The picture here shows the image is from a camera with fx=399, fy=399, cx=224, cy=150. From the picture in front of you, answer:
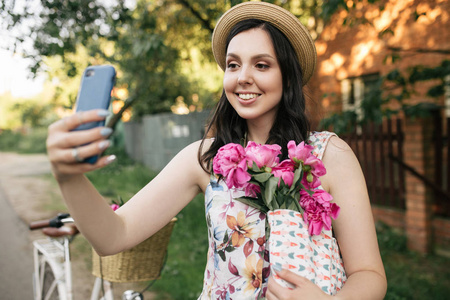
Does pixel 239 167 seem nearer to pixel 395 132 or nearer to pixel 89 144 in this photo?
pixel 89 144

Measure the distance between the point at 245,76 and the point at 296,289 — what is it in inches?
33.7

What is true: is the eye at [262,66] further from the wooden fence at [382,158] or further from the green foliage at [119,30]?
the wooden fence at [382,158]

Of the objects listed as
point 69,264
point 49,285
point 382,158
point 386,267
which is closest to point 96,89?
point 69,264

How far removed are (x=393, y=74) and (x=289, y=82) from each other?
2.75 meters

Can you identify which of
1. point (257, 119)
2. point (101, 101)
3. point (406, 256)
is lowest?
point (406, 256)

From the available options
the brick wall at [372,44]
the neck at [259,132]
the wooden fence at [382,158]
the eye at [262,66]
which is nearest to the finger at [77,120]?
the eye at [262,66]

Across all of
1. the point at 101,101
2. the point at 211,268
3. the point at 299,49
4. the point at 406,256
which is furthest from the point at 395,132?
the point at 101,101

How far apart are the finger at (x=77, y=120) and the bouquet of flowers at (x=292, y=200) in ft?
1.64

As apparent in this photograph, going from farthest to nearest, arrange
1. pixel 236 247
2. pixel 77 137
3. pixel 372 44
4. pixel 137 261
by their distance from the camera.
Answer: pixel 372 44 < pixel 137 261 < pixel 236 247 < pixel 77 137

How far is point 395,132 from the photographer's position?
18.8 ft

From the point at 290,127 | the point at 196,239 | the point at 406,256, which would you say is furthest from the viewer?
the point at 196,239

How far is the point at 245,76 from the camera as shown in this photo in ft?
5.36

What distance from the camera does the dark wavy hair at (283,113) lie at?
5.65 ft

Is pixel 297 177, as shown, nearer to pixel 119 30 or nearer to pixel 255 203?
pixel 255 203
